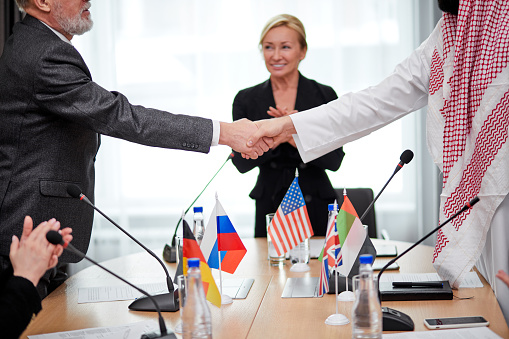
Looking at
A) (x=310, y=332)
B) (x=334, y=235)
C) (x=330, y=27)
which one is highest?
(x=330, y=27)

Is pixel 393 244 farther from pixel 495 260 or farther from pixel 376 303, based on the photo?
pixel 376 303

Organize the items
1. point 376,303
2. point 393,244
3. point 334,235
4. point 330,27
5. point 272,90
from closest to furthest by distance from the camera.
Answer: point 376,303, point 334,235, point 393,244, point 272,90, point 330,27

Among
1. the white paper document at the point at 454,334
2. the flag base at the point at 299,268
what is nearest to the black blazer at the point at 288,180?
the flag base at the point at 299,268

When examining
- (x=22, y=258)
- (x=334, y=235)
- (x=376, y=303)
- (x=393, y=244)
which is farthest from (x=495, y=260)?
(x=22, y=258)

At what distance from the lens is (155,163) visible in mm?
4898

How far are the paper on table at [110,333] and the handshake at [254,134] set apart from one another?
104 cm

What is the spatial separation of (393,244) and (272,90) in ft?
3.88

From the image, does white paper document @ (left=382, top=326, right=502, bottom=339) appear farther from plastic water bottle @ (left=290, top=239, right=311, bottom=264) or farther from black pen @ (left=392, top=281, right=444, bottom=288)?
plastic water bottle @ (left=290, top=239, right=311, bottom=264)

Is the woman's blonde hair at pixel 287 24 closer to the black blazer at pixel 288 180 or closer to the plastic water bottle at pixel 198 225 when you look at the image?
the black blazer at pixel 288 180

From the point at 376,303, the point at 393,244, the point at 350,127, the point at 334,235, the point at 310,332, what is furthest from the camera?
A: the point at 393,244

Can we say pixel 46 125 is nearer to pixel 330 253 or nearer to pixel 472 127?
pixel 330 253

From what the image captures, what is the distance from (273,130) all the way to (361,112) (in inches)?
15.4

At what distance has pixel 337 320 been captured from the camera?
5.56 feet

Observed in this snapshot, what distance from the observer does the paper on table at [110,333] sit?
1.64m
